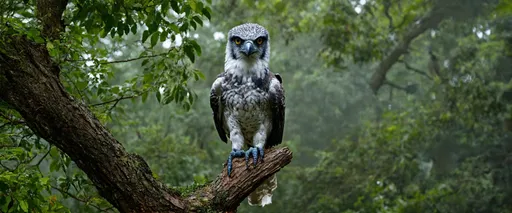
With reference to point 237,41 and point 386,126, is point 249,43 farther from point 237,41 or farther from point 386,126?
point 386,126

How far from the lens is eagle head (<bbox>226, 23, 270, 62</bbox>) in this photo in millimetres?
3969

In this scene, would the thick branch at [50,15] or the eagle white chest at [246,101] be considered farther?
the eagle white chest at [246,101]

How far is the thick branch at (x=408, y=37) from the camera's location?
439 inches

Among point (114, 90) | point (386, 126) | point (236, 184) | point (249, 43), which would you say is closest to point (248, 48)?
point (249, 43)

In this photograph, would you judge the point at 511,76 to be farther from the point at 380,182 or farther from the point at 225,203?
the point at 225,203

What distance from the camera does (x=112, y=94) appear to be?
174 inches

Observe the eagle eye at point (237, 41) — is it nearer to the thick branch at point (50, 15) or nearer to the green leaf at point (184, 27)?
the green leaf at point (184, 27)

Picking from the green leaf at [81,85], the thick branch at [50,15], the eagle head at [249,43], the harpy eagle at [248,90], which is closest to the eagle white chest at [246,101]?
the harpy eagle at [248,90]

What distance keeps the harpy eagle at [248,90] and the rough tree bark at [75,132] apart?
62 cm

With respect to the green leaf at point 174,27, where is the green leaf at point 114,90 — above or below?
above

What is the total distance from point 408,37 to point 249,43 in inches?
322

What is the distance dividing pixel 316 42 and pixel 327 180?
419 inches

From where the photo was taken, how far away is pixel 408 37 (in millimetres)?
11594

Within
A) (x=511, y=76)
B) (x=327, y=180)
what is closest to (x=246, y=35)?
(x=327, y=180)
